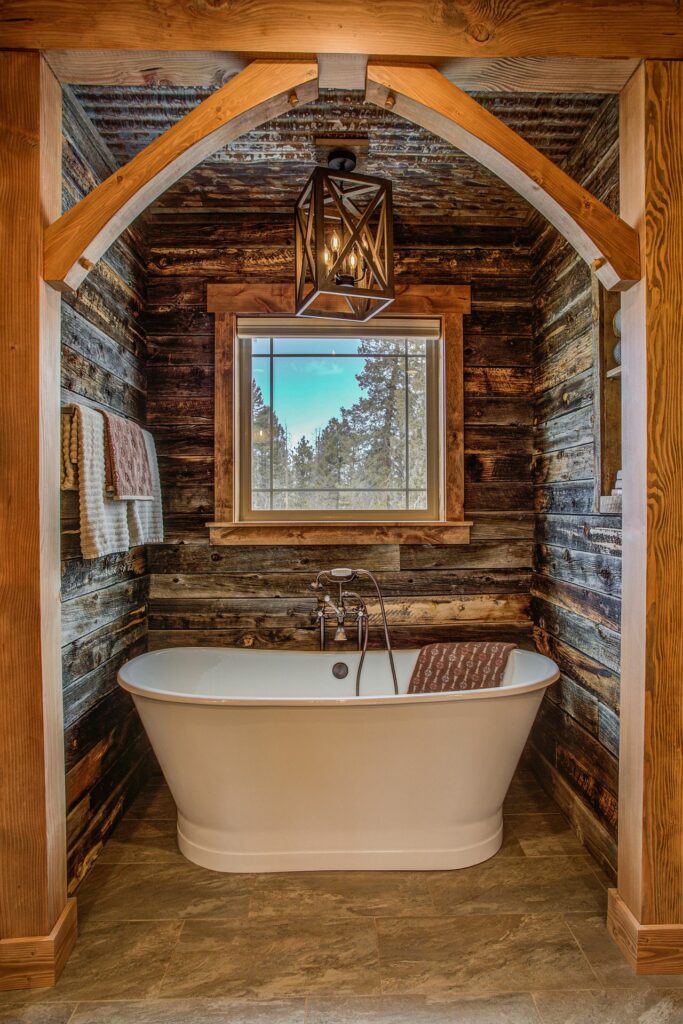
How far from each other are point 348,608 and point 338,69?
1973 millimetres

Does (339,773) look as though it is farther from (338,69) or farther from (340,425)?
(338,69)

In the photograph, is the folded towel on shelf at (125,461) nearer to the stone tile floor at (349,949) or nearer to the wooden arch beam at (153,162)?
the wooden arch beam at (153,162)

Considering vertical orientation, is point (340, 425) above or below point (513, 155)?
below

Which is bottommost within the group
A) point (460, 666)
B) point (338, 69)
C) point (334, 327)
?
point (460, 666)

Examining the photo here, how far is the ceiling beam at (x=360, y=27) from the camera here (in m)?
1.53

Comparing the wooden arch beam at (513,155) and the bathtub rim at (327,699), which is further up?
the wooden arch beam at (513,155)

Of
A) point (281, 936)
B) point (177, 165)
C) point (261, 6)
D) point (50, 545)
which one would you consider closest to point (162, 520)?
point (50, 545)

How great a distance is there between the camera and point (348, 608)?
2.67 m

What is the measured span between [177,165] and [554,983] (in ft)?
7.86

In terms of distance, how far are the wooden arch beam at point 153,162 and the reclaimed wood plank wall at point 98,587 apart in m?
0.41

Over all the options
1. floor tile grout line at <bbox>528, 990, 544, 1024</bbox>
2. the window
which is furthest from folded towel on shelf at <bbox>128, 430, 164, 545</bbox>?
floor tile grout line at <bbox>528, 990, 544, 1024</bbox>

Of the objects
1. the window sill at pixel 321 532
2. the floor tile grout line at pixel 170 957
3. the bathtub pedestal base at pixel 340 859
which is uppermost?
the window sill at pixel 321 532

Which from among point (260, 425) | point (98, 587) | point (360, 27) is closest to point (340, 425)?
point (260, 425)

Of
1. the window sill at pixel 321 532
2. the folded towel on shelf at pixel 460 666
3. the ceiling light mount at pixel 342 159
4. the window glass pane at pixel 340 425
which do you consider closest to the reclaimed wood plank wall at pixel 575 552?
the folded towel on shelf at pixel 460 666
